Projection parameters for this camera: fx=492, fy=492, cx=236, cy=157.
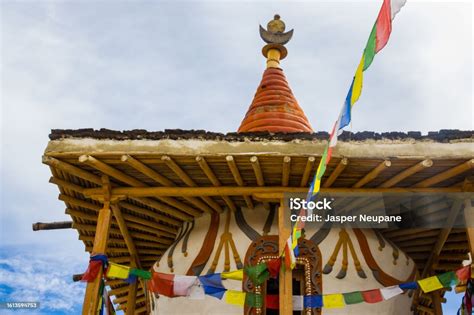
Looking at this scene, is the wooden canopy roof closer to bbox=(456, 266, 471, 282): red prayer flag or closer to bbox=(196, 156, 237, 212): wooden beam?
bbox=(196, 156, 237, 212): wooden beam

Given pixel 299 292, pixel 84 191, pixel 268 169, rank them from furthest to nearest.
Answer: pixel 299 292, pixel 84 191, pixel 268 169

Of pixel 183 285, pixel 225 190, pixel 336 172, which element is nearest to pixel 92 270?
pixel 183 285

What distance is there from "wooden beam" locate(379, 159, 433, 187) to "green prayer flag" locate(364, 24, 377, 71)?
2958 mm

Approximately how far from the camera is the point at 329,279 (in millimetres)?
7707

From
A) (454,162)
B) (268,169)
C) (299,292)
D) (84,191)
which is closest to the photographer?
(454,162)

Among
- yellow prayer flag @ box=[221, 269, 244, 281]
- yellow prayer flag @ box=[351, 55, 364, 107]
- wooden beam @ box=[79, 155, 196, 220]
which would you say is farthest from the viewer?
yellow prayer flag @ box=[221, 269, 244, 281]

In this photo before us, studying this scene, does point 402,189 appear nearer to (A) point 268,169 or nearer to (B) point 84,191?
(A) point 268,169

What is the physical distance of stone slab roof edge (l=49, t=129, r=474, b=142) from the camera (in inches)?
256

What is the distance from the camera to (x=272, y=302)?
7656mm

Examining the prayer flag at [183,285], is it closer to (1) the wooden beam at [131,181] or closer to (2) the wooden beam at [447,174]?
(1) the wooden beam at [131,181]

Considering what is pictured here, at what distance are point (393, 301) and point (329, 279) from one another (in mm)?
1297

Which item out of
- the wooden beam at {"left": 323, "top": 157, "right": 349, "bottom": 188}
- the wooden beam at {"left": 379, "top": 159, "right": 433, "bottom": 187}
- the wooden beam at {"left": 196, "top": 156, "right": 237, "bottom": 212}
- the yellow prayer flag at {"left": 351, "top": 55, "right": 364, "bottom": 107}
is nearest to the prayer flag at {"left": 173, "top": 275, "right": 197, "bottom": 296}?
the wooden beam at {"left": 196, "top": 156, "right": 237, "bottom": 212}

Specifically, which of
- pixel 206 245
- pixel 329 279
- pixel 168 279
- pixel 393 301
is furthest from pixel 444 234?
pixel 168 279

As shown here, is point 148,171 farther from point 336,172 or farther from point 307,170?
point 336,172
